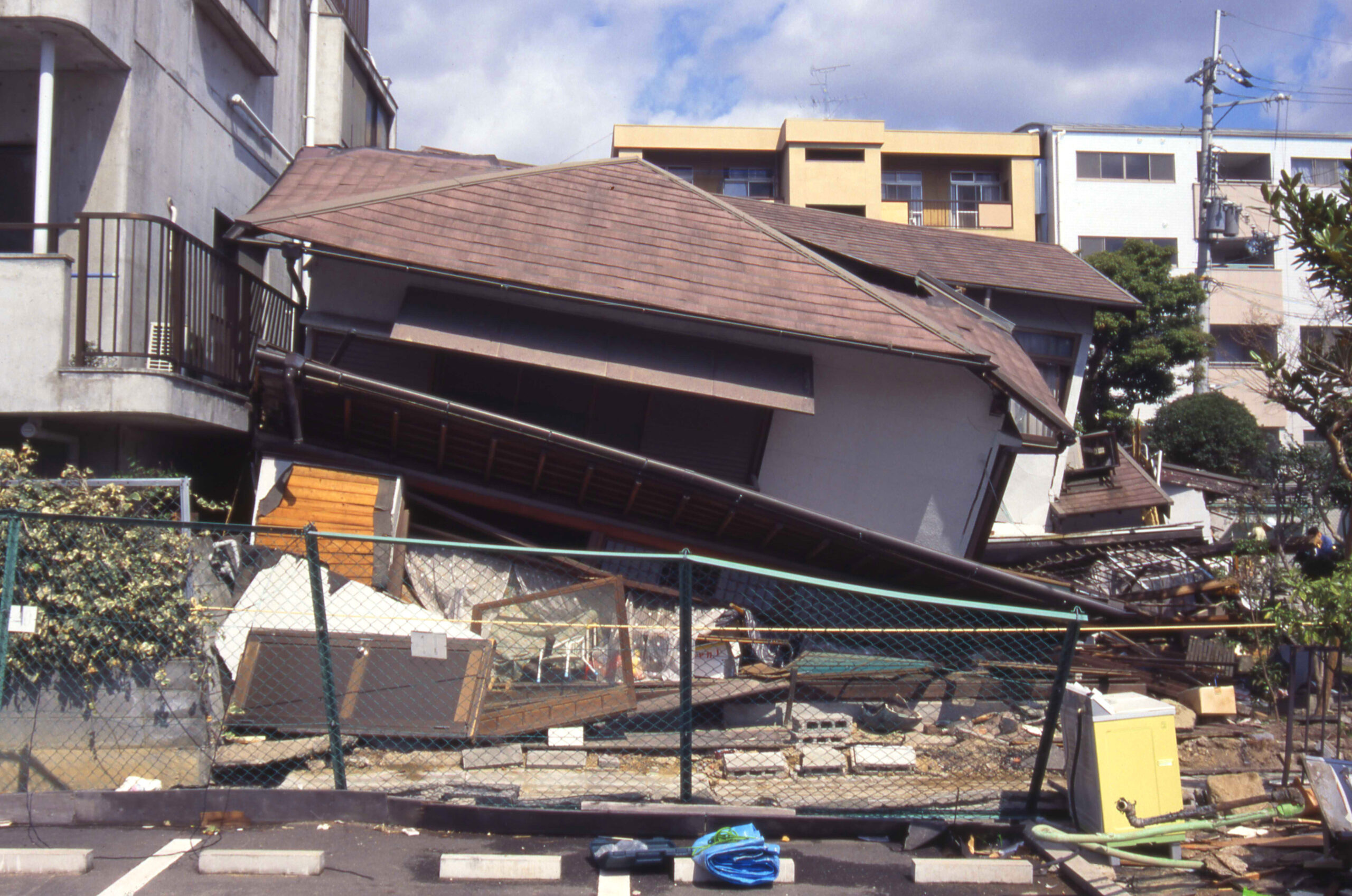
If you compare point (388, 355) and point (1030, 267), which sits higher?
point (1030, 267)

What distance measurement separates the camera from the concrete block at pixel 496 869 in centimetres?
446

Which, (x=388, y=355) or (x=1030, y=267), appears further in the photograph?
(x=1030, y=267)

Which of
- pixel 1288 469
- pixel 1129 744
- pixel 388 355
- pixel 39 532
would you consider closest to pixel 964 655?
pixel 1129 744

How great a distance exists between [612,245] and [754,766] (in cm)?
504

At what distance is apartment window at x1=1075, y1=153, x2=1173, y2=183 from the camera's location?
29531mm

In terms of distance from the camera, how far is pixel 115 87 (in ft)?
26.4

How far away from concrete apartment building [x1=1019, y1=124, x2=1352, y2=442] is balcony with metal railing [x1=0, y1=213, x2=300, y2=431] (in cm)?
2672

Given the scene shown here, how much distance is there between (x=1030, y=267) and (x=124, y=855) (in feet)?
48.0

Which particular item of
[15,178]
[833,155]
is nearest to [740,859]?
[15,178]

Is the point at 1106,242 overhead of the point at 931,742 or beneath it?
overhead

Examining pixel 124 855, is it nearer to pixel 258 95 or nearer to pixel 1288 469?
pixel 258 95

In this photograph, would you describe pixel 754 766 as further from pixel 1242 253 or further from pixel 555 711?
pixel 1242 253

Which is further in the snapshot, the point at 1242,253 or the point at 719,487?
the point at 1242,253

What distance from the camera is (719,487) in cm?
807
